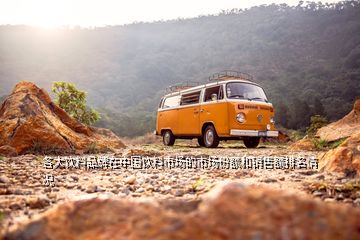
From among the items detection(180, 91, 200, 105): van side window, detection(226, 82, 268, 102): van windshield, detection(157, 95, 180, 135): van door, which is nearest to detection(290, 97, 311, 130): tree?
detection(157, 95, 180, 135): van door

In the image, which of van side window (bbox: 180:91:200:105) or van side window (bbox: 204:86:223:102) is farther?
van side window (bbox: 180:91:200:105)

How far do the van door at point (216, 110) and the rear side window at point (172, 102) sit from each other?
197 cm

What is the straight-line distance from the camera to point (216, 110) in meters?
10.4

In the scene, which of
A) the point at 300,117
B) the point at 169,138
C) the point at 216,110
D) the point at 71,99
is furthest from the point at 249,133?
the point at 300,117

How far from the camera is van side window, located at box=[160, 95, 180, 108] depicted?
12.9 metres

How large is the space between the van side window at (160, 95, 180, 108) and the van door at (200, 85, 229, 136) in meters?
1.97

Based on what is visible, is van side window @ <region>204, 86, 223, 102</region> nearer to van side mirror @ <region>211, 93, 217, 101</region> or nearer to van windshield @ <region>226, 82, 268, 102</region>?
van side mirror @ <region>211, 93, 217, 101</region>

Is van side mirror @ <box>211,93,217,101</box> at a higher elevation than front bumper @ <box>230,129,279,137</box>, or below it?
higher

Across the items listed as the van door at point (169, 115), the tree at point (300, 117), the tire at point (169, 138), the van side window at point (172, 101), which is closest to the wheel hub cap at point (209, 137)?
the van door at point (169, 115)

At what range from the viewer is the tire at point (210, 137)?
10.5 meters

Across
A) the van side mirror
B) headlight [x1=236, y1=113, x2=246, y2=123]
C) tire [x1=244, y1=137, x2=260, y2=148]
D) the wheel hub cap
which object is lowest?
tire [x1=244, y1=137, x2=260, y2=148]

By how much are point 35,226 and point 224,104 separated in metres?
8.90

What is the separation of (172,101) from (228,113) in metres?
3.86

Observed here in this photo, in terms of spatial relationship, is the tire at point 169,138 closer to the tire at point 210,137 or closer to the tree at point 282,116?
the tire at point 210,137
